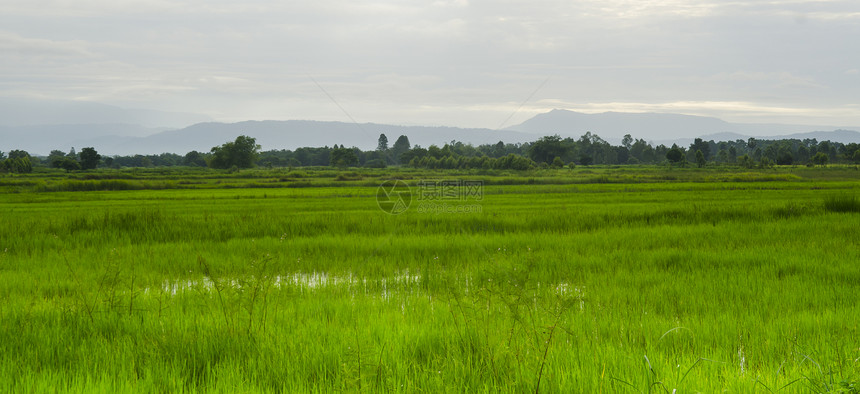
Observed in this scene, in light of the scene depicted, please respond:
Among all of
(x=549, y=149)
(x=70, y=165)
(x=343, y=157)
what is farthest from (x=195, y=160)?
(x=549, y=149)

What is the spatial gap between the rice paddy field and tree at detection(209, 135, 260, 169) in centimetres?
8517

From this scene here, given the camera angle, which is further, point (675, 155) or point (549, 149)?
point (549, 149)

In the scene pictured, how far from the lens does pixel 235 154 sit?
91.9 m

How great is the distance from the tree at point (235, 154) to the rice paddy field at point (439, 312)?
8517 cm

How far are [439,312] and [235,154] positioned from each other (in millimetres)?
95398

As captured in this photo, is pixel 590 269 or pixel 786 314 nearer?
pixel 786 314

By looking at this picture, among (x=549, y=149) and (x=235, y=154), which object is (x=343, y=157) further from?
(x=549, y=149)

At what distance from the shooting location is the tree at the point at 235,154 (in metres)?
91.5

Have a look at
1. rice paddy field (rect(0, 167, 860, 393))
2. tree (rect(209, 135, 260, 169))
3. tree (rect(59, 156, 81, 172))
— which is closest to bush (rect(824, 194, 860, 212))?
rice paddy field (rect(0, 167, 860, 393))

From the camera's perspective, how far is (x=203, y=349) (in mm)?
4020

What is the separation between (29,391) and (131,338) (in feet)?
4.26

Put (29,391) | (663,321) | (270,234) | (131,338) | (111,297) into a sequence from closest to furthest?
(29,391) < (131,338) < (663,321) < (111,297) < (270,234)

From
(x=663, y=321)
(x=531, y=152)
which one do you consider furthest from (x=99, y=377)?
(x=531, y=152)

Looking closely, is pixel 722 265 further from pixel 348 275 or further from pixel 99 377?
pixel 99 377
